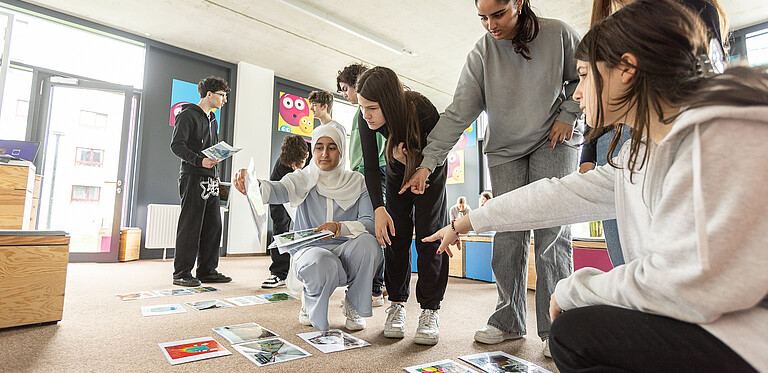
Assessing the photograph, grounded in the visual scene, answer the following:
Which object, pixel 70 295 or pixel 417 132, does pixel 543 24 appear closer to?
pixel 417 132

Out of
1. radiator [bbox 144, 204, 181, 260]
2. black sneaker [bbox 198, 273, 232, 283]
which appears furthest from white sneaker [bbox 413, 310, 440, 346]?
radiator [bbox 144, 204, 181, 260]

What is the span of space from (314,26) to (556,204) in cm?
474

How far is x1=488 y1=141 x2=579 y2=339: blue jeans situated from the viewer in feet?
4.62

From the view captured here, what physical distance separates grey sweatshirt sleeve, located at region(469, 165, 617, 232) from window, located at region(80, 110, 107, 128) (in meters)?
5.53

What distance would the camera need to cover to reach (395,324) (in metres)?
1.54

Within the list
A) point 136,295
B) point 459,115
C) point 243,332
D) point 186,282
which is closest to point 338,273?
point 243,332

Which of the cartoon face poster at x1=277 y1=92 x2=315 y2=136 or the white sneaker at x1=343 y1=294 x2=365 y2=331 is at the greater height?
the cartoon face poster at x1=277 y1=92 x2=315 y2=136

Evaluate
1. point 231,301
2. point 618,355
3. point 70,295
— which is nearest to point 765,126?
point 618,355

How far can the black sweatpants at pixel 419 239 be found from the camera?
5.03 ft

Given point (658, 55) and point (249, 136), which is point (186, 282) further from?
point (249, 136)

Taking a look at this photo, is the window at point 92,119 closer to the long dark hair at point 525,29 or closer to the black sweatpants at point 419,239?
the black sweatpants at point 419,239

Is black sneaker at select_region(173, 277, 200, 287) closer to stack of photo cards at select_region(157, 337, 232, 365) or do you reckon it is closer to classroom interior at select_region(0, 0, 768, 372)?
classroom interior at select_region(0, 0, 768, 372)

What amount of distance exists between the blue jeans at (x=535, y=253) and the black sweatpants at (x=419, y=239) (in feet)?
0.71

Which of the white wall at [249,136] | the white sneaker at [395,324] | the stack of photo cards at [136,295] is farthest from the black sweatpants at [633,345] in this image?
the white wall at [249,136]
